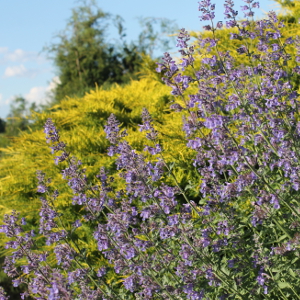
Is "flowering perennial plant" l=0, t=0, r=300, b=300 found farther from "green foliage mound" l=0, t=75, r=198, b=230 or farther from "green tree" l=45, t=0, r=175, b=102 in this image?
"green tree" l=45, t=0, r=175, b=102

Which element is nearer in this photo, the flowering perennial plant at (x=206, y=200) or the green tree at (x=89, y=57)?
the flowering perennial plant at (x=206, y=200)

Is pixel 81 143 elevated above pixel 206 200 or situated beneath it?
elevated above

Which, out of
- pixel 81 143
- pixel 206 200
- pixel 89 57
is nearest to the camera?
pixel 206 200

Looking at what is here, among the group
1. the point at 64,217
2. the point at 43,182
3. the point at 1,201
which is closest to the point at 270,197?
the point at 43,182

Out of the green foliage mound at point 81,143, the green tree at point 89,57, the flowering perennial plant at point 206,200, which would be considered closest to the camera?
the flowering perennial plant at point 206,200

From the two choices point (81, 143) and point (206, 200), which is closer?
point (206, 200)

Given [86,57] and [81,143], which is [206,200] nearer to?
[81,143]

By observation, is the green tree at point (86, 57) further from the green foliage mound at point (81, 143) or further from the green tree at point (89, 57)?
the green foliage mound at point (81, 143)

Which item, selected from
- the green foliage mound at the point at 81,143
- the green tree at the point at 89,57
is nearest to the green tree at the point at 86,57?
the green tree at the point at 89,57

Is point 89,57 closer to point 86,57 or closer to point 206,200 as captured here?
point 86,57

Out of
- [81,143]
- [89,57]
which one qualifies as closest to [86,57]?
[89,57]

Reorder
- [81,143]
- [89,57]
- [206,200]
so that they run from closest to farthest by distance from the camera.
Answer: [206,200]
[81,143]
[89,57]

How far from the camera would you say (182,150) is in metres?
5.32

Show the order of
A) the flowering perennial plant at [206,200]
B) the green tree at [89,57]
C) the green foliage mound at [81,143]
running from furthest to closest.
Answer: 1. the green tree at [89,57]
2. the green foliage mound at [81,143]
3. the flowering perennial plant at [206,200]
